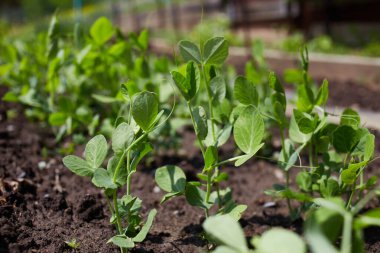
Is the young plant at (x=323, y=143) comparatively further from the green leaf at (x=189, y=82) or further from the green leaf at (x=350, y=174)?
the green leaf at (x=189, y=82)

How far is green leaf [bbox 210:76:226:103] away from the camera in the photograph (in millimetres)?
1373

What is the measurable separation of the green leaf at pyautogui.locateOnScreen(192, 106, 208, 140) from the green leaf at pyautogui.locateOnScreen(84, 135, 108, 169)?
0.24m

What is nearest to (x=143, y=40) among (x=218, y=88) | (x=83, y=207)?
(x=218, y=88)

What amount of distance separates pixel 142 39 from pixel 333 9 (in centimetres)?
565

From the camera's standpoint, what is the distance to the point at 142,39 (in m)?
1.99

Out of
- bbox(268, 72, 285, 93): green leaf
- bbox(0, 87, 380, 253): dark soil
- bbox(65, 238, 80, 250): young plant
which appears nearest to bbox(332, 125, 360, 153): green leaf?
bbox(268, 72, 285, 93): green leaf

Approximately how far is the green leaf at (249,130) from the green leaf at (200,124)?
89 millimetres

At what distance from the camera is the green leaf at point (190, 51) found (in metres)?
1.28

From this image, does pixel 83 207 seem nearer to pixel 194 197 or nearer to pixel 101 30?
pixel 194 197

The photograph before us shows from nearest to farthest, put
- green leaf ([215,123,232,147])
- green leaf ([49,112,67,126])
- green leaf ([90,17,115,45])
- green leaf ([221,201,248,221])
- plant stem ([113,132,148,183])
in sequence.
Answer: plant stem ([113,132,148,183]), green leaf ([221,201,248,221]), green leaf ([215,123,232,147]), green leaf ([90,17,115,45]), green leaf ([49,112,67,126])

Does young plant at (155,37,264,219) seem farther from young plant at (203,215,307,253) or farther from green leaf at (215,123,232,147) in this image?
young plant at (203,215,307,253)

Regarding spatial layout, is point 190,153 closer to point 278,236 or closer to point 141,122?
point 141,122

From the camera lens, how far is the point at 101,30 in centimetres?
198

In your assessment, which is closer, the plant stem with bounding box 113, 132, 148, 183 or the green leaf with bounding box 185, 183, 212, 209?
the plant stem with bounding box 113, 132, 148, 183
